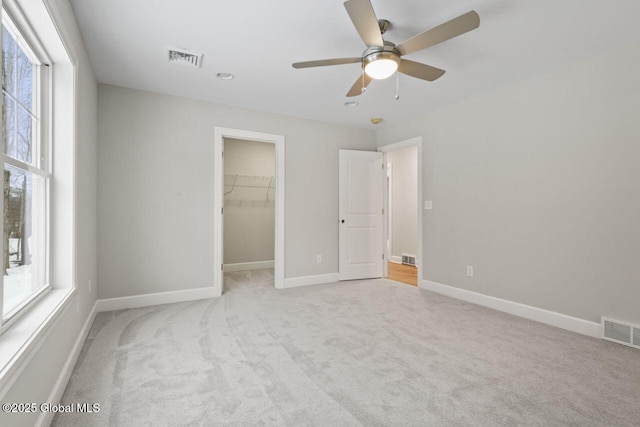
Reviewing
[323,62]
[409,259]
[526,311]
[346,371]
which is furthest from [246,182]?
[526,311]

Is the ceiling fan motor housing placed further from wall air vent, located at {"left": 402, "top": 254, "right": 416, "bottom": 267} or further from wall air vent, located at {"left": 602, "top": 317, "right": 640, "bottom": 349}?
wall air vent, located at {"left": 402, "top": 254, "right": 416, "bottom": 267}

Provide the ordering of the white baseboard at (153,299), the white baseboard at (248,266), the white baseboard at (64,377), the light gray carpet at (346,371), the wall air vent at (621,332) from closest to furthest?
the white baseboard at (64,377)
the light gray carpet at (346,371)
the wall air vent at (621,332)
the white baseboard at (153,299)
the white baseboard at (248,266)

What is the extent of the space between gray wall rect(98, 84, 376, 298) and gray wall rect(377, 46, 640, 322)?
2.29 m

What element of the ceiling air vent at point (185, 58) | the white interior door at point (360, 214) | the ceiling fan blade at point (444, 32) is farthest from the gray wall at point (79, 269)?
the white interior door at point (360, 214)

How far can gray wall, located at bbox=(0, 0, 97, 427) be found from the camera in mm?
1361

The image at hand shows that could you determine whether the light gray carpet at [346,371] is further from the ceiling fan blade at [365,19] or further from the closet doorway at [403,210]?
the closet doorway at [403,210]

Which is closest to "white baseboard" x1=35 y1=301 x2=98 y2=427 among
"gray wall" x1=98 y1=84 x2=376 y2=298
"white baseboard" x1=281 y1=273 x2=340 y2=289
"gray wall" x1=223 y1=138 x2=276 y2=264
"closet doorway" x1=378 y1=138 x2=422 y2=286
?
"gray wall" x1=98 y1=84 x2=376 y2=298

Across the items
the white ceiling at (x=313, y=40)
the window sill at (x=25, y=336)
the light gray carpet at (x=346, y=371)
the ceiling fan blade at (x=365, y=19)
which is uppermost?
the white ceiling at (x=313, y=40)

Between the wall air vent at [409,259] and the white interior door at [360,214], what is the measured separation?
1.55 m

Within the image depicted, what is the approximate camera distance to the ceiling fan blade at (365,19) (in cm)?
173

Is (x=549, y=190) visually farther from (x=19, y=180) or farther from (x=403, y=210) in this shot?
(x=19, y=180)

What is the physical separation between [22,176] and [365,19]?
2.14 m

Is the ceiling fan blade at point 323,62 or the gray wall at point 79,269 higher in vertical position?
the ceiling fan blade at point 323,62

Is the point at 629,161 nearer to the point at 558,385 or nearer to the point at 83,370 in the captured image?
the point at 558,385
